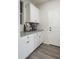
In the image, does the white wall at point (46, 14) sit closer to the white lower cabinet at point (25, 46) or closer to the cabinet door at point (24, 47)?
the white lower cabinet at point (25, 46)

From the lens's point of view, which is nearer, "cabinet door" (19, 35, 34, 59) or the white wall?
"cabinet door" (19, 35, 34, 59)

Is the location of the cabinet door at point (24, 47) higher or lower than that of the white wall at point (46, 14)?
lower

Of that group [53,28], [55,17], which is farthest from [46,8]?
[53,28]

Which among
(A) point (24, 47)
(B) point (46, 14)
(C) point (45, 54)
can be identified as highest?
(B) point (46, 14)

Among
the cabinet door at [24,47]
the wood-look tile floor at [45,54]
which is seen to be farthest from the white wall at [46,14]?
the cabinet door at [24,47]

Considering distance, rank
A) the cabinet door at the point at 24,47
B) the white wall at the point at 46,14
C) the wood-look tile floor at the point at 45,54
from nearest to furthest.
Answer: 1. the cabinet door at the point at 24,47
2. the wood-look tile floor at the point at 45,54
3. the white wall at the point at 46,14

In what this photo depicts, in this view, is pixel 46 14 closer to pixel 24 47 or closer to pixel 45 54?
pixel 45 54

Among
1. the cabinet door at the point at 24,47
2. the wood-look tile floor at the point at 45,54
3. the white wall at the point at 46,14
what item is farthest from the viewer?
the white wall at the point at 46,14

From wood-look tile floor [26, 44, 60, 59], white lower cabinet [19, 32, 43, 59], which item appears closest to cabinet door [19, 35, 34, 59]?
white lower cabinet [19, 32, 43, 59]

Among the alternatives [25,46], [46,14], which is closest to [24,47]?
[25,46]

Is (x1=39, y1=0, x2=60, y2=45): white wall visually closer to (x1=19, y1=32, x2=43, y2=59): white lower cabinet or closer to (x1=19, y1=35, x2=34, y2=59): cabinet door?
(x1=19, y1=32, x2=43, y2=59): white lower cabinet

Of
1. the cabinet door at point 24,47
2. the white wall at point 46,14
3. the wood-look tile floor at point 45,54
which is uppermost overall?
the white wall at point 46,14
